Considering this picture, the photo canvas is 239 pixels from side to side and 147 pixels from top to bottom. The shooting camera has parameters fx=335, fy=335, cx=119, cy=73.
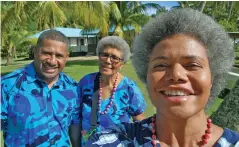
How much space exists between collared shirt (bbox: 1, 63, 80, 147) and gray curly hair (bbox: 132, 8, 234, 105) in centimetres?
149

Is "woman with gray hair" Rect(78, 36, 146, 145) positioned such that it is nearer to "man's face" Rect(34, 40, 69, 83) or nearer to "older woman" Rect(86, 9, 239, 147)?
"man's face" Rect(34, 40, 69, 83)

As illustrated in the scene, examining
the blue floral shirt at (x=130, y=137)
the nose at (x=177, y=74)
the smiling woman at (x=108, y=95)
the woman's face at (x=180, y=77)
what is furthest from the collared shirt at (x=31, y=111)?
the nose at (x=177, y=74)

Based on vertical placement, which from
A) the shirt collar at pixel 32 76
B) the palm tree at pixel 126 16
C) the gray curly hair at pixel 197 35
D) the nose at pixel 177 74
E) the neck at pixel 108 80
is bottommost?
the neck at pixel 108 80

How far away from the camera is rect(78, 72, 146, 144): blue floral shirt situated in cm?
356

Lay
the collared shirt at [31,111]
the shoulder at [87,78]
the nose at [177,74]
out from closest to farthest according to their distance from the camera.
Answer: the nose at [177,74]
the collared shirt at [31,111]
the shoulder at [87,78]

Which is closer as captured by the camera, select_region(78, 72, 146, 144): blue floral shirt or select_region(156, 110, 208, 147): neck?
select_region(156, 110, 208, 147): neck

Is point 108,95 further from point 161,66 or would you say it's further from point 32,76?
point 161,66

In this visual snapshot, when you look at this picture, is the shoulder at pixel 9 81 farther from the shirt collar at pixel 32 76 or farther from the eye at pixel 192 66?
the eye at pixel 192 66

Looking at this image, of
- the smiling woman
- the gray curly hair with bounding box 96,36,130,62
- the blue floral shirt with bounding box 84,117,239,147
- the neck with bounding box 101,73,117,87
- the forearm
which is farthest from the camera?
the gray curly hair with bounding box 96,36,130,62

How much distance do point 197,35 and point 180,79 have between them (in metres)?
0.26

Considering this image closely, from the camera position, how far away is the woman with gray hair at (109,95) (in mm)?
3555

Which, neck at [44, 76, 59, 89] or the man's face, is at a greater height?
the man's face

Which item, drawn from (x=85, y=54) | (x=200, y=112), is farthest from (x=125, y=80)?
(x=85, y=54)

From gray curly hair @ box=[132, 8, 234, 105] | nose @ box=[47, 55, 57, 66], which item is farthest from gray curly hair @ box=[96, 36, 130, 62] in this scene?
gray curly hair @ box=[132, 8, 234, 105]
